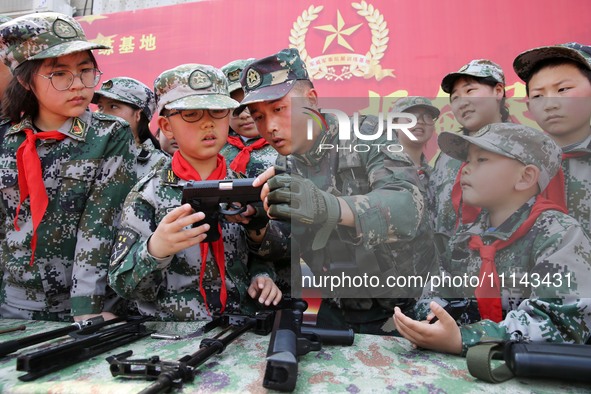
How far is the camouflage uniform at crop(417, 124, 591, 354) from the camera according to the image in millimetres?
945

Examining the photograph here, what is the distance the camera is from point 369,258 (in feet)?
3.57

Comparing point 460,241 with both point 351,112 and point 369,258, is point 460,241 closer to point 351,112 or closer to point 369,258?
point 369,258

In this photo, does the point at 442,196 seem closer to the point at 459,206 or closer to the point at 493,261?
the point at 459,206

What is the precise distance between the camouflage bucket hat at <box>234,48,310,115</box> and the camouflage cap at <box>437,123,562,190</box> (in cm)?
63

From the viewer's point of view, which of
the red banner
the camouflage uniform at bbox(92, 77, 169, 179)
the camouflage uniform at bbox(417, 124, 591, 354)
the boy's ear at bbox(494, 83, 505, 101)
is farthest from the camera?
the red banner

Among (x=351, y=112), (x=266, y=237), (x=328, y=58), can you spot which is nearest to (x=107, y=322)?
(x=266, y=237)

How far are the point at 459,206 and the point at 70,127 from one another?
1348 mm

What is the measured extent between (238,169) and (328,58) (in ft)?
6.96

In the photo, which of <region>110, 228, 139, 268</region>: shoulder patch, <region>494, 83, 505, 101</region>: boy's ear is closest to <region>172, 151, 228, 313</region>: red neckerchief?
<region>110, 228, 139, 268</region>: shoulder patch

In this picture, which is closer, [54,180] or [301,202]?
[301,202]

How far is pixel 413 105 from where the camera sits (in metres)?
1.13

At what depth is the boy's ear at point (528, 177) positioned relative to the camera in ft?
3.30

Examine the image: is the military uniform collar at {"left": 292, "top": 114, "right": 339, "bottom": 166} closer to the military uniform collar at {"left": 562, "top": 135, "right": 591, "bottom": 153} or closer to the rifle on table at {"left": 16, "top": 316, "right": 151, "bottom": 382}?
the military uniform collar at {"left": 562, "top": 135, "right": 591, "bottom": 153}

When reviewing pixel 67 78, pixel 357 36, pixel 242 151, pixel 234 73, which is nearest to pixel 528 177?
pixel 242 151
